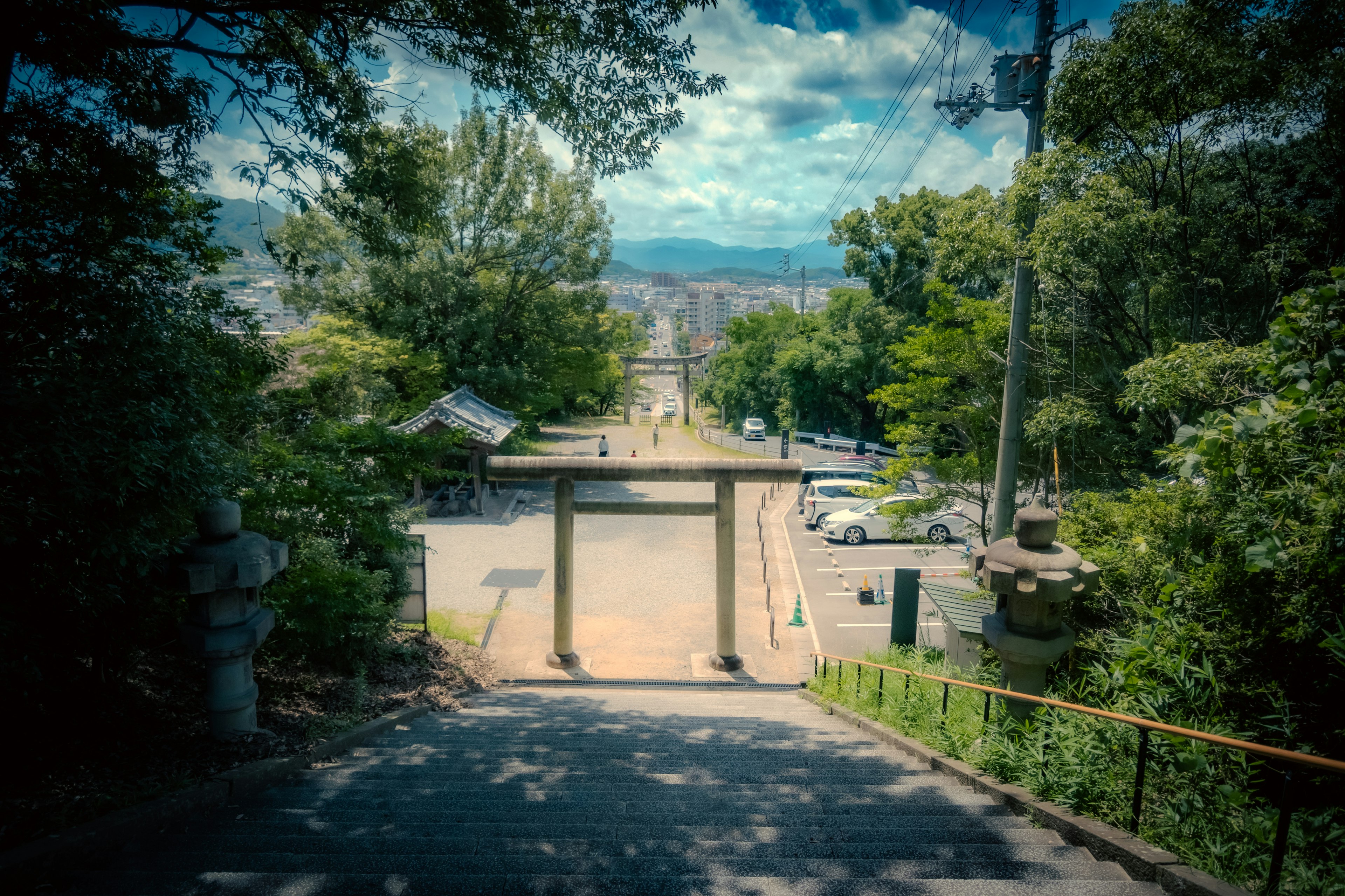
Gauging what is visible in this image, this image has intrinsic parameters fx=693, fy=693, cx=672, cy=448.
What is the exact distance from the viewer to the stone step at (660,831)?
3443mm

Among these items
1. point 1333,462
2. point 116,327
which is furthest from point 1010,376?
point 116,327

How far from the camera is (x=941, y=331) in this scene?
14.4m

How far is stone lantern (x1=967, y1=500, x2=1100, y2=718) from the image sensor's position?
4.14 meters

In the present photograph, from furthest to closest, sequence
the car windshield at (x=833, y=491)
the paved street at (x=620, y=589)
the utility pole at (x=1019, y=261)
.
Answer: the car windshield at (x=833, y=491) → the paved street at (x=620, y=589) → the utility pole at (x=1019, y=261)

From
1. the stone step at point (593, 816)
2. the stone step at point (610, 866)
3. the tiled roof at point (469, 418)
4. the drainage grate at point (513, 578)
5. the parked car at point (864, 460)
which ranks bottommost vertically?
the drainage grate at point (513, 578)

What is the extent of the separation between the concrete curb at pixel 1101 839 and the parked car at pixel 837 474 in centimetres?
1857

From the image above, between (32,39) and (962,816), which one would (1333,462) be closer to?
(962,816)

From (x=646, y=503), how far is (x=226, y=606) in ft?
20.4

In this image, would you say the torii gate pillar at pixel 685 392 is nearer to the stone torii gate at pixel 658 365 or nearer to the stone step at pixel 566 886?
the stone torii gate at pixel 658 365

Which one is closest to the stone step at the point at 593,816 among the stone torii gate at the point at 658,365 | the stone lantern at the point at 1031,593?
the stone lantern at the point at 1031,593

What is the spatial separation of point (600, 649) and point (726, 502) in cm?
372

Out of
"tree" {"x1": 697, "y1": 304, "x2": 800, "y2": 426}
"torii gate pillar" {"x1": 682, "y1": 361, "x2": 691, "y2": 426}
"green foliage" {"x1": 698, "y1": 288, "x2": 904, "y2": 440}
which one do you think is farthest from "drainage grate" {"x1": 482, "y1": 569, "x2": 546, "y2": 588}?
"tree" {"x1": 697, "y1": 304, "x2": 800, "y2": 426}

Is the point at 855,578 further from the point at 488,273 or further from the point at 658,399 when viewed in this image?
the point at 658,399

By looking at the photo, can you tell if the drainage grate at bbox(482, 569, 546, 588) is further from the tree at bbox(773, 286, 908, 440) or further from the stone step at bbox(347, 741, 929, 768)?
the tree at bbox(773, 286, 908, 440)
